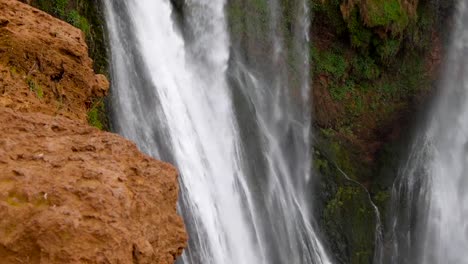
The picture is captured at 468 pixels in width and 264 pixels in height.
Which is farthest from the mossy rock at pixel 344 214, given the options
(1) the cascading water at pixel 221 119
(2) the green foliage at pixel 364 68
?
(2) the green foliage at pixel 364 68

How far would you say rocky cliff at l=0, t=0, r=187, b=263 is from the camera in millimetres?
3117

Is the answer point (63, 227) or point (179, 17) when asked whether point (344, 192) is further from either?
point (63, 227)

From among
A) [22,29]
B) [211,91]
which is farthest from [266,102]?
[22,29]

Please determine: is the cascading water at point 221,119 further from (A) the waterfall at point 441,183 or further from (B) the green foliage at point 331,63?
(A) the waterfall at point 441,183

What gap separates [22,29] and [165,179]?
2.32m

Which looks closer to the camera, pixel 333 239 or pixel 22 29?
pixel 22 29

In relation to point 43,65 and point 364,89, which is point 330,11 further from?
point 43,65

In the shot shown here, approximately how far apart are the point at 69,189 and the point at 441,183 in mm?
14441

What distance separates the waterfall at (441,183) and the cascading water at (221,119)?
10.8 ft

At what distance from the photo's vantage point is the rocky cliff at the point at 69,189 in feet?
10.2

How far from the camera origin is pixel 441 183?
1582 cm

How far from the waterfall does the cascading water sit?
3.30 metres

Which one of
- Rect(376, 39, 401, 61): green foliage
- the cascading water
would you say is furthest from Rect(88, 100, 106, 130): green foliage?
Rect(376, 39, 401, 61): green foliage

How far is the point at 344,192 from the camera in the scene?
1449 cm
